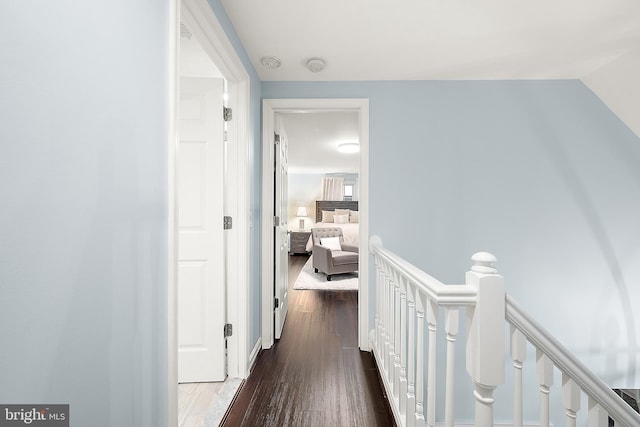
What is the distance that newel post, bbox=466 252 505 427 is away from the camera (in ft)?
3.00

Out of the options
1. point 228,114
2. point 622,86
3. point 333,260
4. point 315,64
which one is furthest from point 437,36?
point 333,260

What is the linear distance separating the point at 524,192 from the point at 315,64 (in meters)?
2.07

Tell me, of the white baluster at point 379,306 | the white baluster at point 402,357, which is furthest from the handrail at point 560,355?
the white baluster at point 379,306

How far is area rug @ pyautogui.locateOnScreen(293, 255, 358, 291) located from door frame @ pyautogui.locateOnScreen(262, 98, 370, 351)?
2.02 m

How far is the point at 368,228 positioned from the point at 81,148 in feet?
6.86

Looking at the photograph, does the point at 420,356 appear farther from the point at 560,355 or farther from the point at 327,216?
the point at 327,216

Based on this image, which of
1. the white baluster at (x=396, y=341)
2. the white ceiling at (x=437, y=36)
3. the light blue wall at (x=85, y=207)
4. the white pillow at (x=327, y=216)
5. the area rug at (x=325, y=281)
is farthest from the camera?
the white pillow at (x=327, y=216)

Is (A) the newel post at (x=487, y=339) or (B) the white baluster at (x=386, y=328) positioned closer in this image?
(A) the newel post at (x=487, y=339)

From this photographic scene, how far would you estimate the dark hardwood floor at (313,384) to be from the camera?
167cm

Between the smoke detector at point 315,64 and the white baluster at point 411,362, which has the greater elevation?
the smoke detector at point 315,64

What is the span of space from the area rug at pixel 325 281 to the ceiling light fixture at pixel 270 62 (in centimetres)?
325

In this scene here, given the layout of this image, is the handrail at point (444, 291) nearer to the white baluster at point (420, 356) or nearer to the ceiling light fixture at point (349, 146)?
the white baluster at point (420, 356)

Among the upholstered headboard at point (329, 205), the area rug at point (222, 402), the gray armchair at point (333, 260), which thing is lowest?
the area rug at point (222, 402)

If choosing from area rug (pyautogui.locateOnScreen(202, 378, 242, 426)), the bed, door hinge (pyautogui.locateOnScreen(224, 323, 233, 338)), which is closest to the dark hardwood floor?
area rug (pyautogui.locateOnScreen(202, 378, 242, 426))
